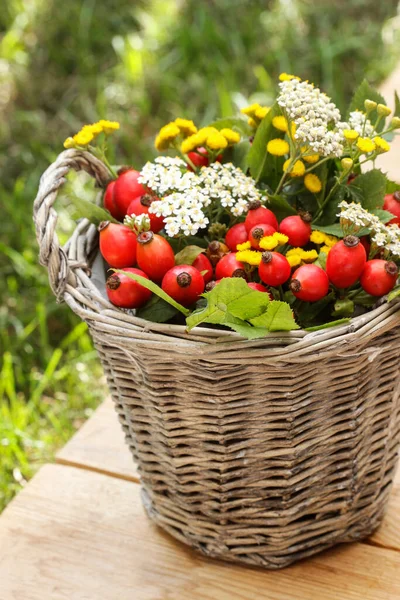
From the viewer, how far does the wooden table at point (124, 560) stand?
103 centimetres

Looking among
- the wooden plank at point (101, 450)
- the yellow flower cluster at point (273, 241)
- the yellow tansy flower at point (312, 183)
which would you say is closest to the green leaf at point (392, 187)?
the yellow tansy flower at point (312, 183)

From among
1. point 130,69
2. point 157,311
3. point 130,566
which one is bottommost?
point 130,566

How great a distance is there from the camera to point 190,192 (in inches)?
35.0

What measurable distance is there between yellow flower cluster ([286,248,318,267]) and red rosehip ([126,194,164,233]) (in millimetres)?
170

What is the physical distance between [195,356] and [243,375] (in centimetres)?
7

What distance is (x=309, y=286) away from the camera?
0.83 meters

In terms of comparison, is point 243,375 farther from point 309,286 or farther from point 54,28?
point 54,28

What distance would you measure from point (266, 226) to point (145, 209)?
0.16 meters

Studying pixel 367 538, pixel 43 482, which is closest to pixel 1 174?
pixel 43 482

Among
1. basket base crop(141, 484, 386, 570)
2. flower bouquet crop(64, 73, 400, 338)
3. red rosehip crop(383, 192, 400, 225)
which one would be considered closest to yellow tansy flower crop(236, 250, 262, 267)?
flower bouquet crop(64, 73, 400, 338)

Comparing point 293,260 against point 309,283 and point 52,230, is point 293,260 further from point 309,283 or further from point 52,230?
point 52,230

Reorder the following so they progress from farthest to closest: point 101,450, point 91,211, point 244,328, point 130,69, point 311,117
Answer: point 130,69, point 101,450, point 91,211, point 311,117, point 244,328

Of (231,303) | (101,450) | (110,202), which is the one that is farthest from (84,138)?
(101,450)

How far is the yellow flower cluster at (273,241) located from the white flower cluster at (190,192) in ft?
0.24
